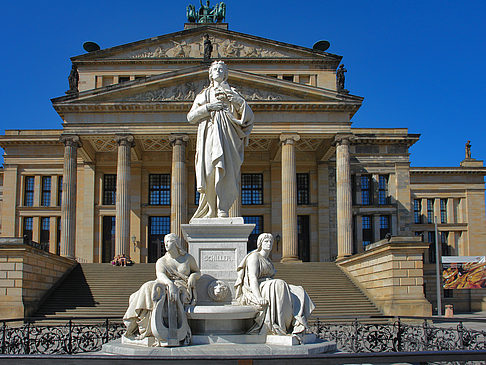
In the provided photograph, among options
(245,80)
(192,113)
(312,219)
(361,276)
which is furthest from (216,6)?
(192,113)

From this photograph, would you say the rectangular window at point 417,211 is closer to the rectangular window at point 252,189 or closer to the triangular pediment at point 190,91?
the rectangular window at point 252,189

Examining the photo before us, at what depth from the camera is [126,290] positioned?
34969mm

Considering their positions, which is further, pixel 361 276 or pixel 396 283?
pixel 361 276

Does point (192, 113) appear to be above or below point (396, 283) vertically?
above

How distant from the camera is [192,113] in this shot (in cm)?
1002

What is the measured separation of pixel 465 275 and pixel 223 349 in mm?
50029

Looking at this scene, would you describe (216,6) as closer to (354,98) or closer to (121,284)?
(354,98)

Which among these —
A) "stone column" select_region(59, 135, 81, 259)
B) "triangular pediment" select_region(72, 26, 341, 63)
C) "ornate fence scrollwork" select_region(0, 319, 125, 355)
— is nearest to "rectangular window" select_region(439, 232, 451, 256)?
"triangular pediment" select_region(72, 26, 341, 63)

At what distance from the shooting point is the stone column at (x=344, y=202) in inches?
1769

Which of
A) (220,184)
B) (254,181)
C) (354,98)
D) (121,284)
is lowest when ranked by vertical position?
(121,284)

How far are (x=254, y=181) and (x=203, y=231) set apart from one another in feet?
153

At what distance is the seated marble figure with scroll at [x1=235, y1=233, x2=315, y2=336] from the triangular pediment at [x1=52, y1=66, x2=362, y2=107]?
127 ft

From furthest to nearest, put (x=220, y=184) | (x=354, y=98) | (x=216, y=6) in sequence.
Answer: (x=216, y=6) → (x=354, y=98) → (x=220, y=184)

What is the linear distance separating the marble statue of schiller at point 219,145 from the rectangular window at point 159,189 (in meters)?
45.0
